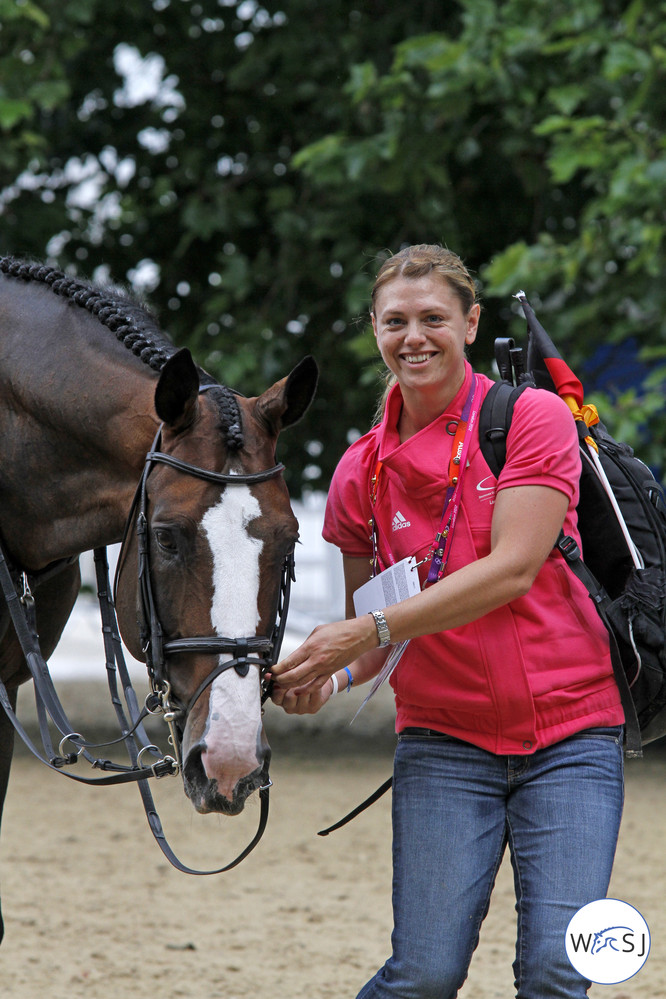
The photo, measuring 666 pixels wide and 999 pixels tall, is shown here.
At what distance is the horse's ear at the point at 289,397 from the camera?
2357mm

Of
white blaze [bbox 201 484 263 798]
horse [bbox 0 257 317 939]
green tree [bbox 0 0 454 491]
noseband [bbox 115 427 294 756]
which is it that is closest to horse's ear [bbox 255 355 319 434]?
horse [bbox 0 257 317 939]

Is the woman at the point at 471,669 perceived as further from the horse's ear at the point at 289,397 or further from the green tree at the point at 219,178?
the green tree at the point at 219,178

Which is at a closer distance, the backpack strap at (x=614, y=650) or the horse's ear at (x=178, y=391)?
the horse's ear at (x=178, y=391)

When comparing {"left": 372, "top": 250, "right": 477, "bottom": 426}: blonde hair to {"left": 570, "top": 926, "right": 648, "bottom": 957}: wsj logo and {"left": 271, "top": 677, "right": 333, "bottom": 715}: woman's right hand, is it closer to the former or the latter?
{"left": 271, "top": 677, "right": 333, "bottom": 715}: woman's right hand

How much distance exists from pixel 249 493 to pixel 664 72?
3984 mm

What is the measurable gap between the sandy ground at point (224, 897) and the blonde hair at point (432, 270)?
1256mm

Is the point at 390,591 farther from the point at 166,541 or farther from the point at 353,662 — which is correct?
the point at 166,541

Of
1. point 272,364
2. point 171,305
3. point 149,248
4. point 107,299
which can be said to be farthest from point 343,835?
point 107,299

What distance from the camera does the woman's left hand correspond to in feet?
6.92

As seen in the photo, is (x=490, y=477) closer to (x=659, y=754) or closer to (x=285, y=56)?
(x=285, y=56)

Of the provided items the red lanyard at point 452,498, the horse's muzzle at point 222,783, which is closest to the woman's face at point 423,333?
the red lanyard at point 452,498

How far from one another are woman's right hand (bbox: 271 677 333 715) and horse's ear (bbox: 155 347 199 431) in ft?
1.93

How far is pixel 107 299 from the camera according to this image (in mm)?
2666

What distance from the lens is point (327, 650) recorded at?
6.93 feet
